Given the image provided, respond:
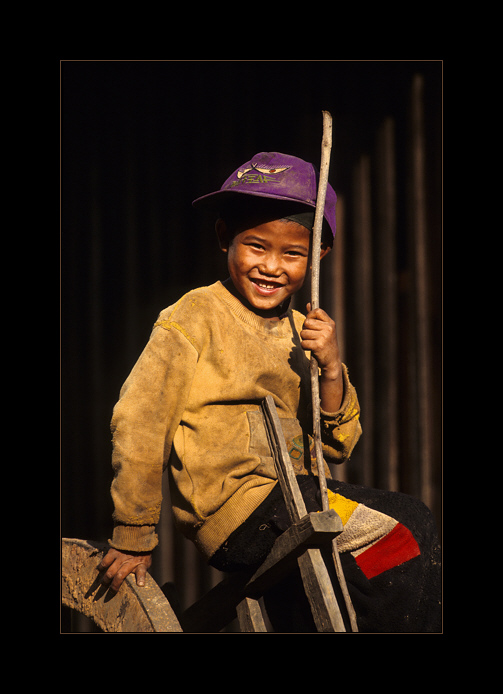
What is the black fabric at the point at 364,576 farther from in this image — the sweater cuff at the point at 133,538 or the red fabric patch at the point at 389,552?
the sweater cuff at the point at 133,538

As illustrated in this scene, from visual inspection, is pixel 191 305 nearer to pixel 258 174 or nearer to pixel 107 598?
pixel 258 174

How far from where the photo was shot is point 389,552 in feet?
5.02

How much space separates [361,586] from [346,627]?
0.09 metres

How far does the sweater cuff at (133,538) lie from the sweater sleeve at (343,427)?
19.5 inches

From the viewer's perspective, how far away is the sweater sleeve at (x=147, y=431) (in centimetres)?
157

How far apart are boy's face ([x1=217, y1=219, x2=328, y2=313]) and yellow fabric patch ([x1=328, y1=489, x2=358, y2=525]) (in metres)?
0.49

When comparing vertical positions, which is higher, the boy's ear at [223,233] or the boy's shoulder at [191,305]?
the boy's ear at [223,233]

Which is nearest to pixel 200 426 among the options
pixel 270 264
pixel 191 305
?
pixel 191 305

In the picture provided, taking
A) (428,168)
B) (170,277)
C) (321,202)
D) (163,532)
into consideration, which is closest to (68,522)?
(163,532)

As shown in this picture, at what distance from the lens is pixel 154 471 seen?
1580 mm

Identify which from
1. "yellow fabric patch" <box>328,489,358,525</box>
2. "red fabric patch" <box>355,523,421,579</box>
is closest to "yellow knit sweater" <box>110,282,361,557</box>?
"yellow fabric patch" <box>328,489,358,525</box>

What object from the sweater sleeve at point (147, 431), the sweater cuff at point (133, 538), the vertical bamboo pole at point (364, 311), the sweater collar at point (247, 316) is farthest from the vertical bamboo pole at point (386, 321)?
the sweater cuff at point (133, 538)

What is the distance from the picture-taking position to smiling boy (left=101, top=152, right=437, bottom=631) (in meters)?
1.56

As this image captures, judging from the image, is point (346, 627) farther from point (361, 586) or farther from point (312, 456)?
point (312, 456)
